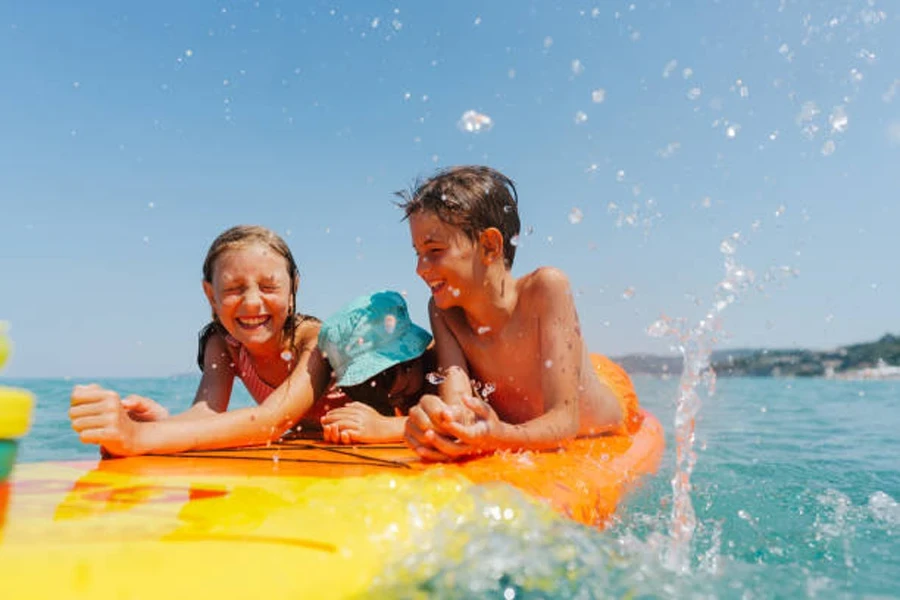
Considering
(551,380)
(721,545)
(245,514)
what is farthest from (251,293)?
(721,545)

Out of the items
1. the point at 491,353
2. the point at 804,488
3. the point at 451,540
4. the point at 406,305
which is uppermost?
the point at 406,305

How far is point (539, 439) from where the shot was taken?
2.49m

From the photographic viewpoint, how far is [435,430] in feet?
7.44

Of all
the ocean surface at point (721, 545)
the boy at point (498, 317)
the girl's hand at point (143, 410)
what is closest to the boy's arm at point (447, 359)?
the boy at point (498, 317)

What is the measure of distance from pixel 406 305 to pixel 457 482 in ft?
4.65

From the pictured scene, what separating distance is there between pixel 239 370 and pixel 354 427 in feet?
2.84

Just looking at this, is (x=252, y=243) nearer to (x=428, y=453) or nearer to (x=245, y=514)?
(x=428, y=453)

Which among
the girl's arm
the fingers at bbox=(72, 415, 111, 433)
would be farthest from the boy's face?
the fingers at bbox=(72, 415, 111, 433)

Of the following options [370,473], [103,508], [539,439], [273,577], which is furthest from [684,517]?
[103,508]

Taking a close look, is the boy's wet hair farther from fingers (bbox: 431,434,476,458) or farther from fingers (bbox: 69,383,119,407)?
fingers (bbox: 69,383,119,407)

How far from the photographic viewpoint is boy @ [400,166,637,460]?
2.64 metres

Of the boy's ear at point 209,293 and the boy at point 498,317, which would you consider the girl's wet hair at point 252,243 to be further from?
the boy at point 498,317

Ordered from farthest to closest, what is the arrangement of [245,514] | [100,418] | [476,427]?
1. [100,418]
2. [476,427]
3. [245,514]

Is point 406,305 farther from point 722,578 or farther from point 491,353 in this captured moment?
point 722,578
